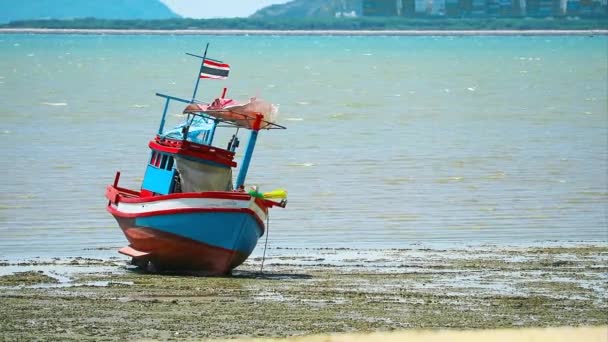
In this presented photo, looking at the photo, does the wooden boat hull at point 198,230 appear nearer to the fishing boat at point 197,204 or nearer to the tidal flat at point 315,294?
the fishing boat at point 197,204

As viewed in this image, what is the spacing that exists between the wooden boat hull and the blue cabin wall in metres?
0.58

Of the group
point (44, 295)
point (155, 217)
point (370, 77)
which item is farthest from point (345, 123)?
point (370, 77)

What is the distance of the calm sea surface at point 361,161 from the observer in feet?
83.8

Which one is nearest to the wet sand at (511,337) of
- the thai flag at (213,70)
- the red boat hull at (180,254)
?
the red boat hull at (180,254)

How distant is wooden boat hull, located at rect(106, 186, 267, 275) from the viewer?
20078 mm

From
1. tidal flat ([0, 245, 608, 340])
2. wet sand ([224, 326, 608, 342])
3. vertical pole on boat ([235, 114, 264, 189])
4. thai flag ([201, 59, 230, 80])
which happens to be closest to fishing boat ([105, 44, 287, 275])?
vertical pole on boat ([235, 114, 264, 189])

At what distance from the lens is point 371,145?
44.2m

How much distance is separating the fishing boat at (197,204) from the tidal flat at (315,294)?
15.8 inches

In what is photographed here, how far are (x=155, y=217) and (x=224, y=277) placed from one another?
1404mm

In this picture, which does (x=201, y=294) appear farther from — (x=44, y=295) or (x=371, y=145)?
(x=371, y=145)

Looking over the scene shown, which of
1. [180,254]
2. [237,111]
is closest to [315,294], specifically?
[180,254]

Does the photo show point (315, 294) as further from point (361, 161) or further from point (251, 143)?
point (361, 161)

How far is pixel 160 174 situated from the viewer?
70.8 ft

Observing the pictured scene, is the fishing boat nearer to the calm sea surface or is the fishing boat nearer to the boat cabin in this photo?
the boat cabin
